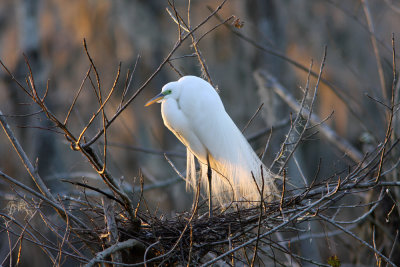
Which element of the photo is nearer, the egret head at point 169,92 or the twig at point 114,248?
the twig at point 114,248

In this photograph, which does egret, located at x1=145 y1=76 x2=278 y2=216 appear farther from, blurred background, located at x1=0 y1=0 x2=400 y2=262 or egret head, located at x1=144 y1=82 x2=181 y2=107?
blurred background, located at x1=0 y1=0 x2=400 y2=262

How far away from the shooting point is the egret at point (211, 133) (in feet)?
9.02

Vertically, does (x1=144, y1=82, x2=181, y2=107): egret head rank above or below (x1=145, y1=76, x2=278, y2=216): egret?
above

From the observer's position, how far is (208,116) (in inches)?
112

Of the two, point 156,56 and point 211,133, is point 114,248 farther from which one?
point 156,56

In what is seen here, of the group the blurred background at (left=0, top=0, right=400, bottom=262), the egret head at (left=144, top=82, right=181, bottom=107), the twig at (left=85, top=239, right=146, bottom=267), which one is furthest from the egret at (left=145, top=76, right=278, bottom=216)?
the blurred background at (left=0, top=0, right=400, bottom=262)

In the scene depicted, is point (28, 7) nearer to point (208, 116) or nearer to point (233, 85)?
point (208, 116)

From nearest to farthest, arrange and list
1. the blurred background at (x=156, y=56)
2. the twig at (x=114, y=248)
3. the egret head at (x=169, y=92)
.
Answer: the twig at (x=114, y=248), the egret head at (x=169, y=92), the blurred background at (x=156, y=56)

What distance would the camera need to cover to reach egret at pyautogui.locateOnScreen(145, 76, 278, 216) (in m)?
2.75

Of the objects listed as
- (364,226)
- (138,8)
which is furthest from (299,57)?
(364,226)

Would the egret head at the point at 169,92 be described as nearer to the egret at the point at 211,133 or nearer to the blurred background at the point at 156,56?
the egret at the point at 211,133

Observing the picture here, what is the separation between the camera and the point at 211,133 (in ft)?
9.45

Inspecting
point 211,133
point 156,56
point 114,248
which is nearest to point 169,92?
point 211,133

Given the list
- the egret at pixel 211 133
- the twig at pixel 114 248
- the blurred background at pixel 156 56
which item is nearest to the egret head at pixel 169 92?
the egret at pixel 211 133
